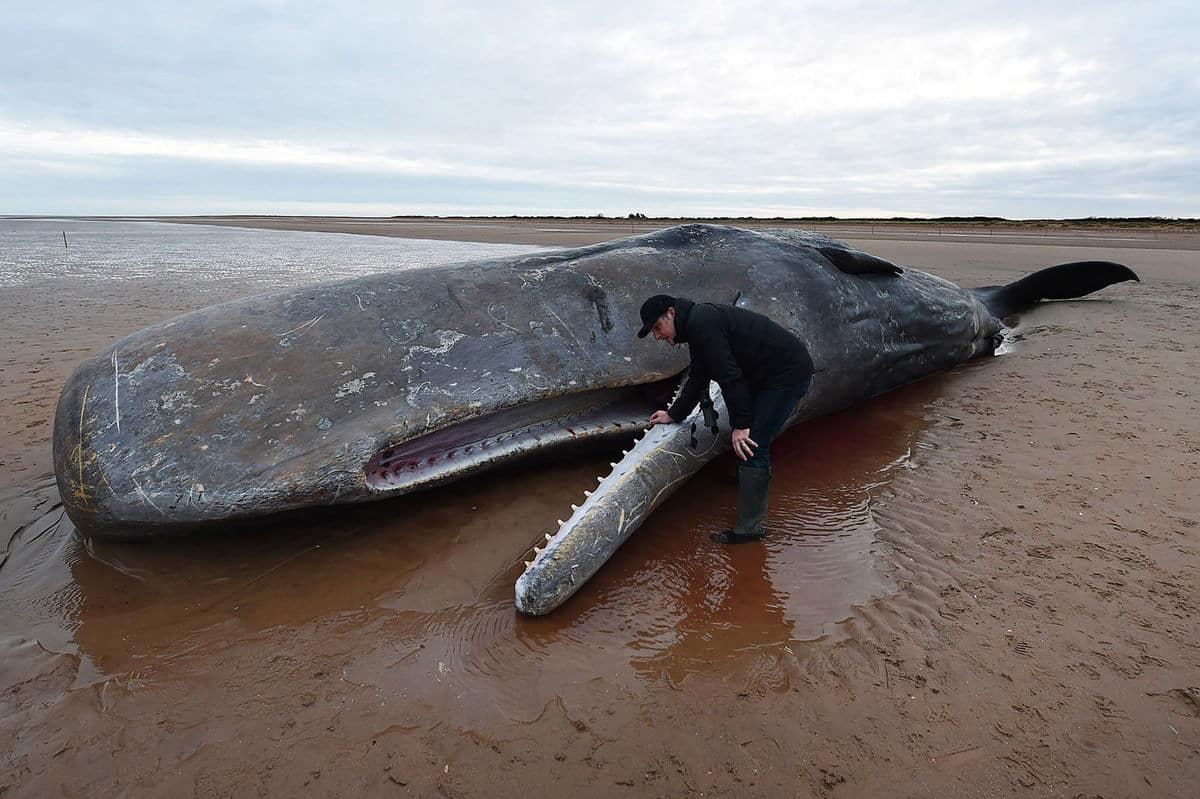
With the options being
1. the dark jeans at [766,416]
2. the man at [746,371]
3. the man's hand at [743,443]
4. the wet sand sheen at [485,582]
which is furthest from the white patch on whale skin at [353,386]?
the dark jeans at [766,416]

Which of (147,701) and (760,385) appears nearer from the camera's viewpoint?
(147,701)

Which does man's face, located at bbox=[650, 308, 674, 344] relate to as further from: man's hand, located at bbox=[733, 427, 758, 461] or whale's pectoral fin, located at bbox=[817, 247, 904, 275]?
whale's pectoral fin, located at bbox=[817, 247, 904, 275]

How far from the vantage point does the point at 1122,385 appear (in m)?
6.30

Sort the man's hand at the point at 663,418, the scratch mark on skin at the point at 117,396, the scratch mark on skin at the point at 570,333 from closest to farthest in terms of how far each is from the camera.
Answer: the scratch mark on skin at the point at 117,396
the man's hand at the point at 663,418
the scratch mark on skin at the point at 570,333

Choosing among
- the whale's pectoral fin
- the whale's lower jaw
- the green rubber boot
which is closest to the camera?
the whale's lower jaw

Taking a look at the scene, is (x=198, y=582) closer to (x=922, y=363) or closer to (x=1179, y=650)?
(x=1179, y=650)

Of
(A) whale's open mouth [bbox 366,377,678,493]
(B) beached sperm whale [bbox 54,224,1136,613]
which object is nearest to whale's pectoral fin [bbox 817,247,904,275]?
(B) beached sperm whale [bbox 54,224,1136,613]

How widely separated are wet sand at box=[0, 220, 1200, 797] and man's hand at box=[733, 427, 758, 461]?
1.82ft

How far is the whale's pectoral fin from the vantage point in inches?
232

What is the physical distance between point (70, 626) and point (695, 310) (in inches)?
138

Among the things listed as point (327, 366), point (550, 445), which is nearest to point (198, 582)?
point (327, 366)

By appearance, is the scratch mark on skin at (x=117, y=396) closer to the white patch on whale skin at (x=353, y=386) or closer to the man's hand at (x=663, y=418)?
the white patch on whale skin at (x=353, y=386)

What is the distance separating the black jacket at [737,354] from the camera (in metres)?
3.71

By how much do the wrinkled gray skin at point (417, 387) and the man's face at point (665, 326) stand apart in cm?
70
